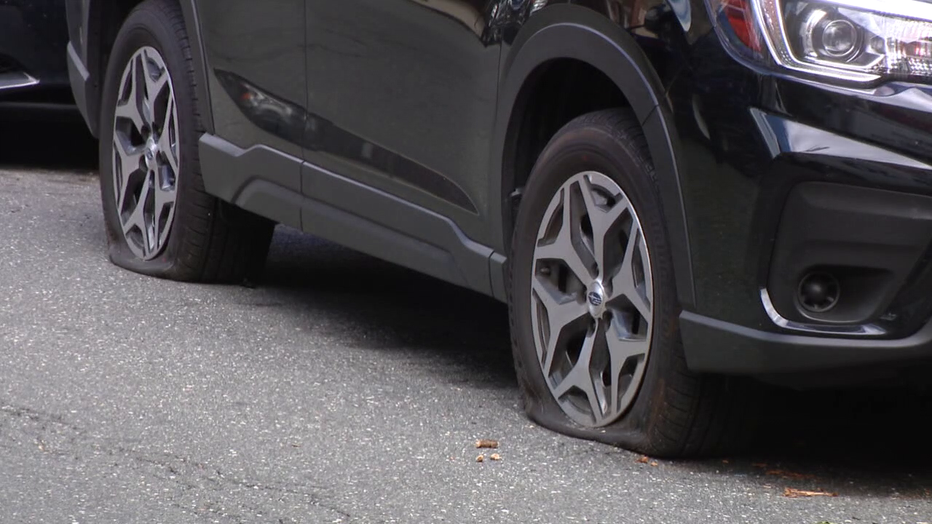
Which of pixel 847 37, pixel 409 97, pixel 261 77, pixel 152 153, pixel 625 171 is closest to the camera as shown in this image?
pixel 847 37

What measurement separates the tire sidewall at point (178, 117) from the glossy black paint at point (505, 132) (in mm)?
114

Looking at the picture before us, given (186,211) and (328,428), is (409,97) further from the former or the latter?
(186,211)

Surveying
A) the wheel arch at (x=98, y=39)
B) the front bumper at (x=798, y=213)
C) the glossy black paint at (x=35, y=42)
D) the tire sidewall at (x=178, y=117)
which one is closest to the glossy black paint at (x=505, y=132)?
the front bumper at (x=798, y=213)

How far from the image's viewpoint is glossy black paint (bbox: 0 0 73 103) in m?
8.50

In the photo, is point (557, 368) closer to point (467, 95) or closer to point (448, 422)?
point (448, 422)

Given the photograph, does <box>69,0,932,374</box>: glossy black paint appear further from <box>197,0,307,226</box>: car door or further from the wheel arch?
the wheel arch

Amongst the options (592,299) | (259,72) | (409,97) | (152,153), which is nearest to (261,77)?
(259,72)

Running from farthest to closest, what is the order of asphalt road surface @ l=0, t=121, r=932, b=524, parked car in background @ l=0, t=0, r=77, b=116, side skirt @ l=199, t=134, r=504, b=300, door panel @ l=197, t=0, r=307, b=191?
1. parked car in background @ l=0, t=0, r=77, b=116
2. door panel @ l=197, t=0, r=307, b=191
3. side skirt @ l=199, t=134, r=504, b=300
4. asphalt road surface @ l=0, t=121, r=932, b=524

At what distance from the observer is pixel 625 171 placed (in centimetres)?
385

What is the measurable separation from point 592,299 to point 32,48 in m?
5.27

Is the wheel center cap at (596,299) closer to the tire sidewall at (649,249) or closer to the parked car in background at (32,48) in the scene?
the tire sidewall at (649,249)

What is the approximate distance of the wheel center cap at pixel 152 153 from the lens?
6.03 meters

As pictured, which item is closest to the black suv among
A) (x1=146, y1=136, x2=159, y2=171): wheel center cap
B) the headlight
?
the headlight

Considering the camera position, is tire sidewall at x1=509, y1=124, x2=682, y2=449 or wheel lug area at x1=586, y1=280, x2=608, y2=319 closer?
tire sidewall at x1=509, y1=124, x2=682, y2=449
